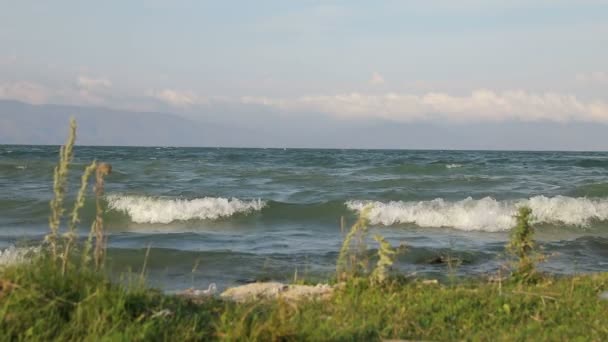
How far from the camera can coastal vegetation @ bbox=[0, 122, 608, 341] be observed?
A: 393cm

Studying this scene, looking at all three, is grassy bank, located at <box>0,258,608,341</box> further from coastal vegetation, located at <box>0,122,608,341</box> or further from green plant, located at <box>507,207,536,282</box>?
green plant, located at <box>507,207,536,282</box>

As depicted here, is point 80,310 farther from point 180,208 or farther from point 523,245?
point 180,208

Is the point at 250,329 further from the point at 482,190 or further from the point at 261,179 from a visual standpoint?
the point at 261,179

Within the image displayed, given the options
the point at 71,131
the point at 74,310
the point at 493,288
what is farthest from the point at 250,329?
the point at 493,288

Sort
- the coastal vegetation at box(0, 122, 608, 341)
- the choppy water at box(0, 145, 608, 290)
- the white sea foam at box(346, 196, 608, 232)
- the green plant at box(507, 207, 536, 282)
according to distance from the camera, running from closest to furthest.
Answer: the coastal vegetation at box(0, 122, 608, 341) < the green plant at box(507, 207, 536, 282) < the choppy water at box(0, 145, 608, 290) < the white sea foam at box(346, 196, 608, 232)

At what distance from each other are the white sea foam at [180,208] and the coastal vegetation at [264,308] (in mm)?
10593

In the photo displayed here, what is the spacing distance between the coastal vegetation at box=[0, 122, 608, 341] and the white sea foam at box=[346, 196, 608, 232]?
29.4ft

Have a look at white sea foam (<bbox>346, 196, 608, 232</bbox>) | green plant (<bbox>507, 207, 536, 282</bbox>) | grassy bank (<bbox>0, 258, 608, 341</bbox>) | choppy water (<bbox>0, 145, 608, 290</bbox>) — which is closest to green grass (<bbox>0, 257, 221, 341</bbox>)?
grassy bank (<bbox>0, 258, 608, 341</bbox>)

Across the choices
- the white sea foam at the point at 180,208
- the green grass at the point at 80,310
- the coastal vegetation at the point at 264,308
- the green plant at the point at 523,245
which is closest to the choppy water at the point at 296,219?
the white sea foam at the point at 180,208

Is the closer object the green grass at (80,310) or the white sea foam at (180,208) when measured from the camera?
the green grass at (80,310)

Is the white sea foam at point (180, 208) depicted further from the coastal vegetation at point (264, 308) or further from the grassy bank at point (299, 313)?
the grassy bank at point (299, 313)

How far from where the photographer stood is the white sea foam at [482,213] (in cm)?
1498

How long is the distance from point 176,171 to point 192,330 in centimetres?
2539

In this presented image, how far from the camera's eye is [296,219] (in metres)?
15.9
